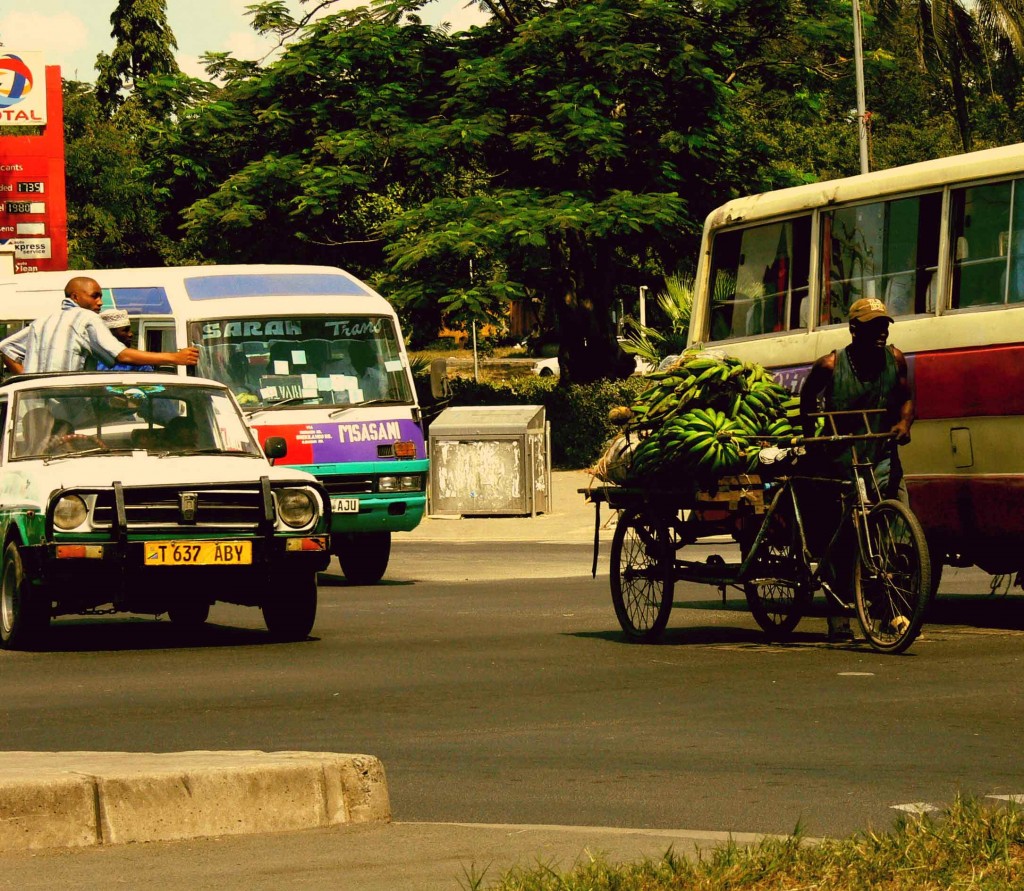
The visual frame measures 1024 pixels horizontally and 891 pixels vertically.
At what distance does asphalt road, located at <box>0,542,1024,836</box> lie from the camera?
645 cm

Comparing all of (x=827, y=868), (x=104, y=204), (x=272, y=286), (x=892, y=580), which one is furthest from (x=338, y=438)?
(x=104, y=204)

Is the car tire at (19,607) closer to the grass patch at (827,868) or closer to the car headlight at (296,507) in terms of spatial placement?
the car headlight at (296,507)

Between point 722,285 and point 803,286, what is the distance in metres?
1.11

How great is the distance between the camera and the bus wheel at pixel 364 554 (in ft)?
56.5

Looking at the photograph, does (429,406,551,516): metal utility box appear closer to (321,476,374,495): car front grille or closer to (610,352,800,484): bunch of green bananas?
(321,476,374,495): car front grille

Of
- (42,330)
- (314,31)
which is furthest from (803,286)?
(314,31)

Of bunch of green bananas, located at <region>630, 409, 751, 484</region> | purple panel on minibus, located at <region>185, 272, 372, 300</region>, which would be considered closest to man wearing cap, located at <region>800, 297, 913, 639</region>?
bunch of green bananas, located at <region>630, 409, 751, 484</region>

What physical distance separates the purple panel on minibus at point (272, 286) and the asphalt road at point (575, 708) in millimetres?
3937

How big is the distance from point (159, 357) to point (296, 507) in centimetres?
200

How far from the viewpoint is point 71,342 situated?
13273 mm

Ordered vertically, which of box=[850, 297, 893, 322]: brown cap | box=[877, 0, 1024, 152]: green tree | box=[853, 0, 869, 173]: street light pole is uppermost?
box=[877, 0, 1024, 152]: green tree

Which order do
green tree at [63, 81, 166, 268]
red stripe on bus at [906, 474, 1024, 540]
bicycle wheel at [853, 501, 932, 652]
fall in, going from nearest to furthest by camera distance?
1. bicycle wheel at [853, 501, 932, 652]
2. red stripe on bus at [906, 474, 1024, 540]
3. green tree at [63, 81, 166, 268]

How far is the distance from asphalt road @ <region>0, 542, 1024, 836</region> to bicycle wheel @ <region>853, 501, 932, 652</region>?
0.18m

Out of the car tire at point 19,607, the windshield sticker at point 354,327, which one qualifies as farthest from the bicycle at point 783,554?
the windshield sticker at point 354,327
